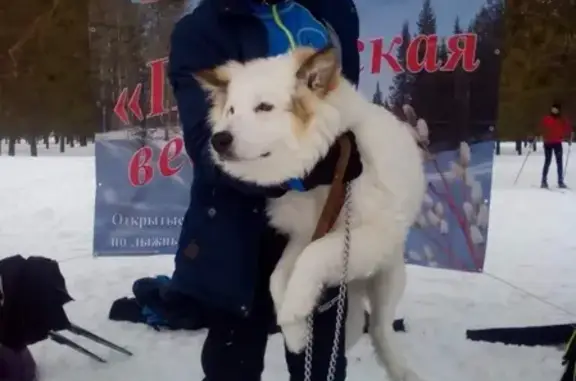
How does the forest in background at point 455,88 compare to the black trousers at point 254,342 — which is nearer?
the black trousers at point 254,342

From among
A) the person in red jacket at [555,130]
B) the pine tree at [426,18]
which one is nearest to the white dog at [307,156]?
the person in red jacket at [555,130]

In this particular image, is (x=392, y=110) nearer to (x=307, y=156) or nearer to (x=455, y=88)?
(x=455, y=88)

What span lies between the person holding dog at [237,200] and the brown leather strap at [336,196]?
0.04ft

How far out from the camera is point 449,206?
2.46 meters

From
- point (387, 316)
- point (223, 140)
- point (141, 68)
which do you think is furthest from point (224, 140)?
point (141, 68)

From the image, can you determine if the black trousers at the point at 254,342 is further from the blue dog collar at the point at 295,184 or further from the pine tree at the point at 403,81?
the pine tree at the point at 403,81

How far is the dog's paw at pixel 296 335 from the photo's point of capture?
1188 mm

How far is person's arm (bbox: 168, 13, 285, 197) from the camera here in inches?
45.3

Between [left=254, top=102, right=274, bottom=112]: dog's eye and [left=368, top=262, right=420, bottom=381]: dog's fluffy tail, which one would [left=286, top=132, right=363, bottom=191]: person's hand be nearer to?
[left=254, top=102, right=274, bottom=112]: dog's eye

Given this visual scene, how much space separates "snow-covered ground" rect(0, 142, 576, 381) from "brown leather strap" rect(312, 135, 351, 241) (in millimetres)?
831

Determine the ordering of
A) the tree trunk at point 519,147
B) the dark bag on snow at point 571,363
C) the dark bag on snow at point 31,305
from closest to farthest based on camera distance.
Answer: the dark bag on snow at point 571,363
the dark bag on snow at point 31,305
the tree trunk at point 519,147

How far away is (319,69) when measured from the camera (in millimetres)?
1084

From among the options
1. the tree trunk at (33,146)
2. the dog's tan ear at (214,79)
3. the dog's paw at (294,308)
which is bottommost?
the dog's paw at (294,308)

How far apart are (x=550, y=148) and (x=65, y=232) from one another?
1.57m
